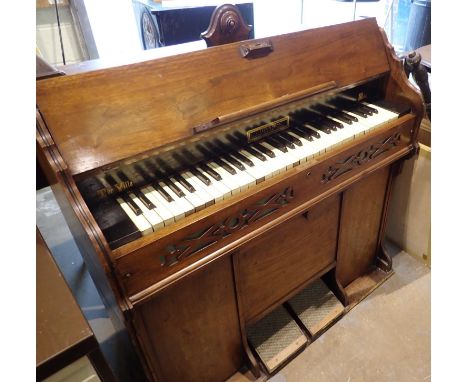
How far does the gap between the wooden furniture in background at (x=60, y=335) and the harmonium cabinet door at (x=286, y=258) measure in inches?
21.6

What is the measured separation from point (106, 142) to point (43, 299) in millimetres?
393

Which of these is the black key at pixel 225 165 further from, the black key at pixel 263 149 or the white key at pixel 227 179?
the black key at pixel 263 149

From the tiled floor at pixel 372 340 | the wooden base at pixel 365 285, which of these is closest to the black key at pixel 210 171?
the tiled floor at pixel 372 340

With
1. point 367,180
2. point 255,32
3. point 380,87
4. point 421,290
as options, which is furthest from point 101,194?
point 421,290

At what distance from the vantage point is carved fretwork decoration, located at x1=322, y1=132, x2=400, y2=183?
1083 millimetres

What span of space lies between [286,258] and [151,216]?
662 millimetres

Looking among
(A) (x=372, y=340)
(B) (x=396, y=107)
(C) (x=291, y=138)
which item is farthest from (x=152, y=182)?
(A) (x=372, y=340)

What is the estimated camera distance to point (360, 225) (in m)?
1.48

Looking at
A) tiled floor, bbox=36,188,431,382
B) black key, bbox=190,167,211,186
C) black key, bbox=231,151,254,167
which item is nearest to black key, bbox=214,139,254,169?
black key, bbox=231,151,254,167

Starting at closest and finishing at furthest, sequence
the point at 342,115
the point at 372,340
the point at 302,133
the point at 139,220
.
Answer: the point at 139,220
the point at 302,133
the point at 342,115
the point at 372,340

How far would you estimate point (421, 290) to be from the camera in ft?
5.40

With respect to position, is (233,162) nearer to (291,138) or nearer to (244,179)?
(244,179)

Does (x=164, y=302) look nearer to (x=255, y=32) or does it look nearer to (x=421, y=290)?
(x=255, y=32)

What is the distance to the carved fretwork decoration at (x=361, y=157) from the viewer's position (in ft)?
3.55
